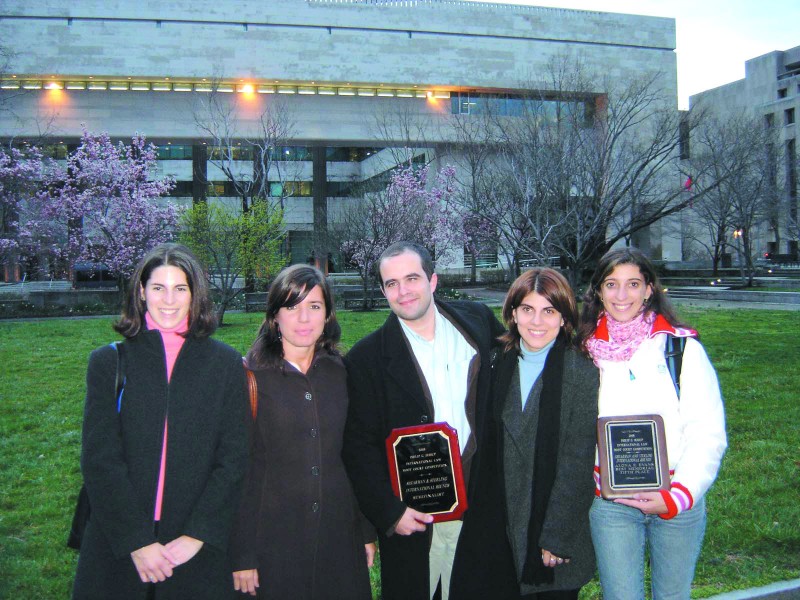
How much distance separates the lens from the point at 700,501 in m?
3.38

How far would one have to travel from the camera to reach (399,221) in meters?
29.6

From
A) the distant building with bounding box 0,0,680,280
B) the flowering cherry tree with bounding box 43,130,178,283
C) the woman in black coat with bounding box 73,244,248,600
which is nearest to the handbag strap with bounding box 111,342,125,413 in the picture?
the woman in black coat with bounding box 73,244,248,600

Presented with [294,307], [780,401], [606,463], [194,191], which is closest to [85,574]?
[294,307]

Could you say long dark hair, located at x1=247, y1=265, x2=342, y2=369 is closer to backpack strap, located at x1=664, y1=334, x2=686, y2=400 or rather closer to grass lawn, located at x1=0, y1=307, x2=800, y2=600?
backpack strap, located at x1=664, y1=334, x2=686, y2=400

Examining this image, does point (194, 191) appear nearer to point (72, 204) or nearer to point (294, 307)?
point (72, 204)

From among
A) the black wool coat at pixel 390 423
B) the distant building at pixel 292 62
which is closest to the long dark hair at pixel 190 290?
the black wool coat at pixel 390 423

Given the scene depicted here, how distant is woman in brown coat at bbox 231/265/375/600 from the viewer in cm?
329

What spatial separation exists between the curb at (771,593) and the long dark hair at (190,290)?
392 centimetres

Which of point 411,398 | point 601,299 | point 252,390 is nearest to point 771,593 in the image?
point 601,299

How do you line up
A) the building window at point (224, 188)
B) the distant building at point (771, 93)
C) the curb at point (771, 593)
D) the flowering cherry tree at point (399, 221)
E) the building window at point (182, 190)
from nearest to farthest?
the curb at point (771, 593) < the flowering cherry tree at point (399, 221) < the building window at point (224, 188) < the building window at point (182, 190) < the distant building at point (771, 93)

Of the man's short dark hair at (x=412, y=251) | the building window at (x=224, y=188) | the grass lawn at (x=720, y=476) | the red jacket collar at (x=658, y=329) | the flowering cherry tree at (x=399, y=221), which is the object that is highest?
the building window at (x=224, y=188)

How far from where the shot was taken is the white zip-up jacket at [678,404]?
322 centimetres

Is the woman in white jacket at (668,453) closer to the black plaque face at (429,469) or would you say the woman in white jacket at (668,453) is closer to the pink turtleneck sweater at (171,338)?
the black plaque face at (429,469)

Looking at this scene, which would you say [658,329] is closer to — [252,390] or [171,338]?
[252,390]
